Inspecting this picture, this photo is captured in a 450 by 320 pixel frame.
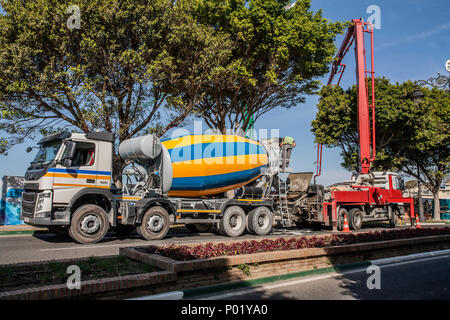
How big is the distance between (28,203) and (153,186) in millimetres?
3822

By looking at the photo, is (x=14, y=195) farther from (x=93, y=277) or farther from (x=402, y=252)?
(x=402, y=252)

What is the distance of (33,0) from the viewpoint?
1443cm

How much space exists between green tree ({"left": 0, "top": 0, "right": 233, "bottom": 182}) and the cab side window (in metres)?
3.62

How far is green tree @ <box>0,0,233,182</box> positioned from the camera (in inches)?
A: 541

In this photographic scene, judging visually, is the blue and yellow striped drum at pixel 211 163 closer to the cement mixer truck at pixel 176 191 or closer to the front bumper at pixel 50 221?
the cement mixer truck at pixel 176 191

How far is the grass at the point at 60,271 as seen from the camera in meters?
5.23

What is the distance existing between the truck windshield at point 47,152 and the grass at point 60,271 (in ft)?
16.2

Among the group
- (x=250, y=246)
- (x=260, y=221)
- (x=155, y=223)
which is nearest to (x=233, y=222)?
(x=260, y=221)

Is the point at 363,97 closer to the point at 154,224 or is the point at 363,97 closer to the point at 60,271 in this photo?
the point at 154,224

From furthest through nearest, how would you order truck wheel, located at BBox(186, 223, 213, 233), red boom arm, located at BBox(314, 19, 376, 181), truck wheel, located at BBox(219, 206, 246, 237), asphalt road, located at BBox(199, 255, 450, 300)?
red boom arm, located at BBox(314, 19, 376, 181), truck wheel, located at BBox(186, 223, 213, 233), truck wheel, located at BBox(219, 206, 246, 237), asphalt road, located at BBox(199, 255, 450, 300)

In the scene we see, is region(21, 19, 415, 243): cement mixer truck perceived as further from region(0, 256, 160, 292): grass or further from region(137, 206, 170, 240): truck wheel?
region(0, 256, 160, 292): grass

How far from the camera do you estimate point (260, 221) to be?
46.0 feet

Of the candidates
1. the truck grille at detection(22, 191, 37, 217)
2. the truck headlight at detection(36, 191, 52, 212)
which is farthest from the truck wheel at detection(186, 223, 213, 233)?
the truck grille at detection(22, 191, 37, 217)

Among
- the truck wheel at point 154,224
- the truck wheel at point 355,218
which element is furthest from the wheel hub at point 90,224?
the truck wheel at point 355,218
